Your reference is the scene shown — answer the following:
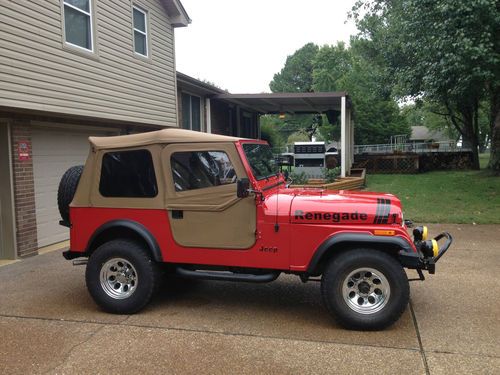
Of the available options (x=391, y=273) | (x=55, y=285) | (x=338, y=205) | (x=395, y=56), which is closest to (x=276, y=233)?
(x=338, y=205)

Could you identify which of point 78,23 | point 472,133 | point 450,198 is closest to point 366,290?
point 78,23

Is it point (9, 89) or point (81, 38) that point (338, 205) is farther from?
point (81, 38)

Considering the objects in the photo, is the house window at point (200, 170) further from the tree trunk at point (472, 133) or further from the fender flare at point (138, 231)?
the tree trunk at point (472, 133)

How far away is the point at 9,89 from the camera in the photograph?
277 inches

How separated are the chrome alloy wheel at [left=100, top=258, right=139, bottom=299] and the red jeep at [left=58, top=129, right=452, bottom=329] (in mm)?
11

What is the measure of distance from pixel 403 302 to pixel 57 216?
7.13 meters


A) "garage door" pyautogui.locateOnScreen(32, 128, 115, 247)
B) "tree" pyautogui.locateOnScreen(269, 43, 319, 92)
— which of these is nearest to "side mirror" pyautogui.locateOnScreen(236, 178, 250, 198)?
"garage door" pyautogui.locateOnScreen(32, 128, 115, 247)

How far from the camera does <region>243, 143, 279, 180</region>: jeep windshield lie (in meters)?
5.05

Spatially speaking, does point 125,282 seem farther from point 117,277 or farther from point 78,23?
point 78,23

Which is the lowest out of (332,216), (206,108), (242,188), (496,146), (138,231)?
(138,231)

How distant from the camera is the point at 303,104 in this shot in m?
18.8

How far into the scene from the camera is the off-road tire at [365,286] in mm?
4379

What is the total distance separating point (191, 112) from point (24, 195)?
8056 mm

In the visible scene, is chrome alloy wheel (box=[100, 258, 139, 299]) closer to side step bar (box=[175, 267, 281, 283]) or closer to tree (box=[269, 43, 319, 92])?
side step bar (box=[175, 267, 281, 283])
